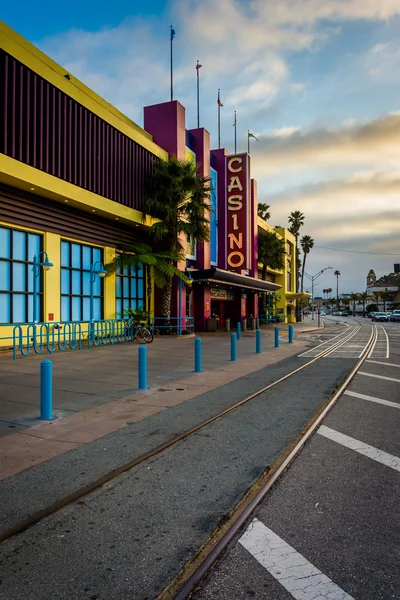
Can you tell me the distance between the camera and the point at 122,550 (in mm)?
3141

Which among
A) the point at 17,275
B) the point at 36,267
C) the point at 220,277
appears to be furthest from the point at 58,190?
the point at 220,277

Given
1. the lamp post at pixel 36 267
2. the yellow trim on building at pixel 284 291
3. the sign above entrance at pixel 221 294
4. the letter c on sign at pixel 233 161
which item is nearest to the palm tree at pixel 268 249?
the yellow trim on building at pixel 284 291

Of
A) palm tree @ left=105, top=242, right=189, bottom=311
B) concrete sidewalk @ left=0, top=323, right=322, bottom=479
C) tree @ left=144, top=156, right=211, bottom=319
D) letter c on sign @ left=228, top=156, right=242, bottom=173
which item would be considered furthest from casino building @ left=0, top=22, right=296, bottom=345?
letter c on sign @ left=228, top=156, right=242, bottom=173

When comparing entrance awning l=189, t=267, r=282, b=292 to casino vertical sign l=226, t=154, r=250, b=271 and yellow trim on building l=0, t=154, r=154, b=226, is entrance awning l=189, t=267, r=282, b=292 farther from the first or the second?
yellow trim on building l=0, t=154, r=154, b=226

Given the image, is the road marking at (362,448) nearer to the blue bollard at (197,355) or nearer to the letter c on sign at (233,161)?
the blue bollard at (197,355)

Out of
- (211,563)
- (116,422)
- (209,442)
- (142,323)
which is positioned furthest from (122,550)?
(142,323)

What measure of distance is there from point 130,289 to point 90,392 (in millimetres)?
16047

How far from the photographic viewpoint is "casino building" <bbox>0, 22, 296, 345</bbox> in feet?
54.1

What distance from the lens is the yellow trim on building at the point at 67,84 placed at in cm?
1588

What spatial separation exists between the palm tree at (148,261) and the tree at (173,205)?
0.46 meters

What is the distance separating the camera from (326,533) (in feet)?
11.1

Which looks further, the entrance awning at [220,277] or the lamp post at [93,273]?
the entrance awning at [220,277]

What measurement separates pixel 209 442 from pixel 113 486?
5.53 ft

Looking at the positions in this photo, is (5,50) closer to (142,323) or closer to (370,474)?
(142,323)
